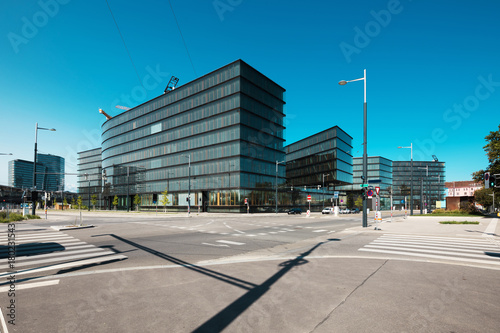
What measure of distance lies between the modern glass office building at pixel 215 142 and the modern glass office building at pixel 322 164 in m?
23.2

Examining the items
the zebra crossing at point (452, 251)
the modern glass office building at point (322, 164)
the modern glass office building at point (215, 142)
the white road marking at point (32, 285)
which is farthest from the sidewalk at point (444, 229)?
the modern glass office building at point (322, 164)

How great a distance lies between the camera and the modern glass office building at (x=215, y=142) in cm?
5841

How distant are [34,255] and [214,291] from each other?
8.18 m

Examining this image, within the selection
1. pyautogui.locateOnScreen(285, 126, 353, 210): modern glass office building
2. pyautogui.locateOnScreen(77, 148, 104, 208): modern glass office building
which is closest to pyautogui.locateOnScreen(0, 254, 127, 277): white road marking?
pyautogui.locateOnScreen(285, 126, 353, 210): modern glass office building

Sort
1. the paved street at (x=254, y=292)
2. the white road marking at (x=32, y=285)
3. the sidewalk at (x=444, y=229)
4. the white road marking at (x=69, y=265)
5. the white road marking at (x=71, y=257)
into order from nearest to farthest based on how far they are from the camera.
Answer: the paved street at (x=254, y=292)
the white road marking at (x=32, y=285)
the white road marking at (x=69, y=265)
the white road marking at (x=71, y=257)
the sidewalk at (x=444, y=229)

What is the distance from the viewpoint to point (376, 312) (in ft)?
14.7

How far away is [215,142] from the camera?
61.7m

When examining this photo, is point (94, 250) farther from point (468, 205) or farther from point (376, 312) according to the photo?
point (468, 205)

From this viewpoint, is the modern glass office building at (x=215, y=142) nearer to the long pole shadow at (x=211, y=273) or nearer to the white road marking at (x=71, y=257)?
the white road marking at (x=71, y=257)

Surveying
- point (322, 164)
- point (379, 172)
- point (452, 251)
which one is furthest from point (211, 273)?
point (379, 172)

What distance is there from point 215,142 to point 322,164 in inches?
1816

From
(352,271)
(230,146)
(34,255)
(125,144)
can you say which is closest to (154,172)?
(125,144)

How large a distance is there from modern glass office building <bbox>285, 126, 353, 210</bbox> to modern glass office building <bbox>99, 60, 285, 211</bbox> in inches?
912

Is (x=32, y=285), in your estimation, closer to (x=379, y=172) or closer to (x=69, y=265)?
(x=69, y=265)
